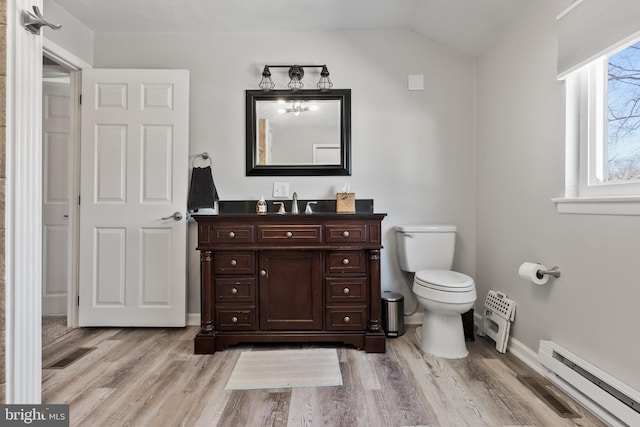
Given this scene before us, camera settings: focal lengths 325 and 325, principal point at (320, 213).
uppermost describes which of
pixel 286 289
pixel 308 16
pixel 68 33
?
pixel 308 16

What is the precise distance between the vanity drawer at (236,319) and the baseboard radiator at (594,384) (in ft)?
5.43

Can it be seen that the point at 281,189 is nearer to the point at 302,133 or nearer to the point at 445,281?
the point at 302,133

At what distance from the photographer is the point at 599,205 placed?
1.42 m

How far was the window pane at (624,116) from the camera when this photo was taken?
1.37 m

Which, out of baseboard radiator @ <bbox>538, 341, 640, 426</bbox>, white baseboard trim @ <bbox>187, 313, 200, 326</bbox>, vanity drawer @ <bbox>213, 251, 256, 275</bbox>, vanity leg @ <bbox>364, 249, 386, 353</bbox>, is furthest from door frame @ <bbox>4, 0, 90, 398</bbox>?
baseboard radiator @ <bbox>538, 341, 640, 426</bbox>

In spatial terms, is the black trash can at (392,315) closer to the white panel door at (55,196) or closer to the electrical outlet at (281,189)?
the electrical outlet at (281,189)

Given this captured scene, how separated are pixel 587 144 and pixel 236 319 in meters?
2.16

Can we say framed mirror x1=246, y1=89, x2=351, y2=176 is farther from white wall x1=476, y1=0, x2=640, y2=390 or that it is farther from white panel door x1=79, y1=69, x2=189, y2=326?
white wall x1=476, y1=0, x2=640, y2=390

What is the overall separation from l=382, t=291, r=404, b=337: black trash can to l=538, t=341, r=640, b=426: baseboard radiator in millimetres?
831

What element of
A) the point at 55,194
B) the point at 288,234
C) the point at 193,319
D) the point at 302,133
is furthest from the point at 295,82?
the point at 55,194

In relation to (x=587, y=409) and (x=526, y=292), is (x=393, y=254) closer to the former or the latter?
(x=526, y=292)

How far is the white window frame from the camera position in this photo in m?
1.47

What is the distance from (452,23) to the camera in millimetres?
2277

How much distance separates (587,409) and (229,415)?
5.17 ft
